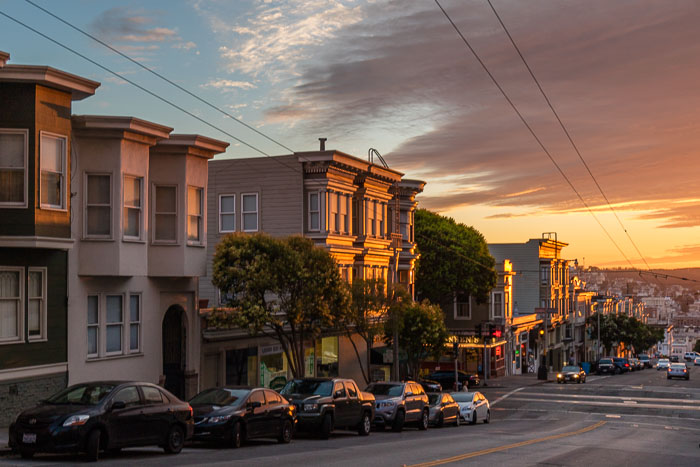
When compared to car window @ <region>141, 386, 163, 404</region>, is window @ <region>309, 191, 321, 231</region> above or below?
above

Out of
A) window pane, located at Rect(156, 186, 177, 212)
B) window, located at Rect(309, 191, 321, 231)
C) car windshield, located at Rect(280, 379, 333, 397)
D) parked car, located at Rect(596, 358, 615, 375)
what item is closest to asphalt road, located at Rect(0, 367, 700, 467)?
car windshield, located at Rect(280, 379, 333, 397)

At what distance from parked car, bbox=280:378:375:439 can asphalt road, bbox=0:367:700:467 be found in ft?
1.65

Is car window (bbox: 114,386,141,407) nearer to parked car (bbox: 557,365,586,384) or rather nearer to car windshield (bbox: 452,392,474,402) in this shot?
car windshield (bbox: 452,392,474,402)

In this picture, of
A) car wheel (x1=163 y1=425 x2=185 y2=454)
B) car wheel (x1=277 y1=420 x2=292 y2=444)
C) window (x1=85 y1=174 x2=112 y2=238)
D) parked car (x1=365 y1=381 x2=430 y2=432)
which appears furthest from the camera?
parked car (x1=365 y1=381 x2=430 y2=432)

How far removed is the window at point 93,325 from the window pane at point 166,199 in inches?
180

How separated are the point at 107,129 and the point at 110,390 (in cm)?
1171

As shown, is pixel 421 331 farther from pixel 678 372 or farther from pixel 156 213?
pixel 678 372

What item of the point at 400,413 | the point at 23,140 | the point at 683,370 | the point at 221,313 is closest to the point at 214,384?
the point at 221,313

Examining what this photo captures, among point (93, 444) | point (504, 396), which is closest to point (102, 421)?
point (93, 444)

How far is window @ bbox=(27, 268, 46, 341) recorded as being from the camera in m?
24.8

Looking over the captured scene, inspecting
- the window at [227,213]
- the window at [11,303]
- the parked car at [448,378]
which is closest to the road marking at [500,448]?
the window at [11,303]

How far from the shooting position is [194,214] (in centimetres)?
3189

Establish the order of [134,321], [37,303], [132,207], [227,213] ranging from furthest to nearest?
[227,213]
[134,321]
[132,207]
[37,303]

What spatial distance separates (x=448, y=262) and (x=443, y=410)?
33.8 meters
